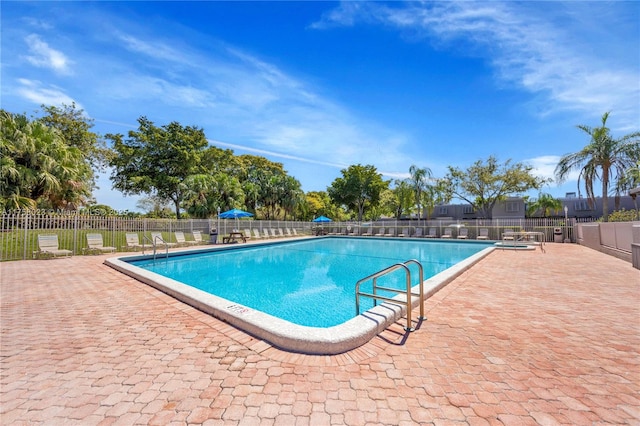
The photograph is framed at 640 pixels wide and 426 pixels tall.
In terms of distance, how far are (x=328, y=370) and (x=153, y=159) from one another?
112ft

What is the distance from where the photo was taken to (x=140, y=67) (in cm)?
1141

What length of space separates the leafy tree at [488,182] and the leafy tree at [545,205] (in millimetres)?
15356

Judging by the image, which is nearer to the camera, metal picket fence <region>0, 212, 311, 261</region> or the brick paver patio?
the brick paver patio

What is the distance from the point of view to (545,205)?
39.9m

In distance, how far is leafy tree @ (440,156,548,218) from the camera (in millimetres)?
27436

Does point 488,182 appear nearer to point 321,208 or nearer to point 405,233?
point 405,233

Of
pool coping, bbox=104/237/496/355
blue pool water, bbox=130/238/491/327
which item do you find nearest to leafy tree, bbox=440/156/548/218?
blue pool water, bbox=130/238/491/327

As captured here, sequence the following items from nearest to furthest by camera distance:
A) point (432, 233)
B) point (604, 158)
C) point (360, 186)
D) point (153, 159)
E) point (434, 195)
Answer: point (604, 158) < point (432, 233) < point (434, 195) < point (153, 159) < point (360, 186)

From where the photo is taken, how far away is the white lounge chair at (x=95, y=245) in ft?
38.4

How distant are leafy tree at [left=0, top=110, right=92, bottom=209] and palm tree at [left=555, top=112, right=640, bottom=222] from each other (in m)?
31.8

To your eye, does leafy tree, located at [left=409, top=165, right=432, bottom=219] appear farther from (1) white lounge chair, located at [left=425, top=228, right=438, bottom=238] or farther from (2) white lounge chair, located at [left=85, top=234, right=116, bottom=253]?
(2) white lounge chair, located at [left=85, top=234, right=116, bottom=253]

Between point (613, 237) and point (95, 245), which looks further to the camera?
point (95, 245)

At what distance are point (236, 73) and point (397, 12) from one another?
6079mm

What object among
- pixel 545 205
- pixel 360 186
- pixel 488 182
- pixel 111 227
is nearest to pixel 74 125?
pixel 111 227
